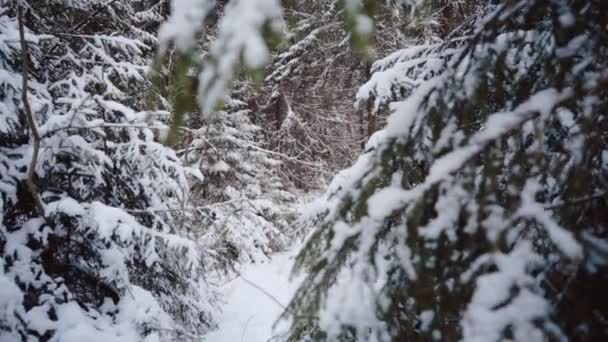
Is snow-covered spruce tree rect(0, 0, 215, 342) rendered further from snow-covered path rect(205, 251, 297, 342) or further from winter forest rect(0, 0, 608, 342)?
snow-covered path rect(205, 251, 297, 342)

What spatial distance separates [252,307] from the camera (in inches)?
243

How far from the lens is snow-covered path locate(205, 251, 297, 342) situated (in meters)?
5.05

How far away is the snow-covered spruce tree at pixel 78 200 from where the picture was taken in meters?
2.53

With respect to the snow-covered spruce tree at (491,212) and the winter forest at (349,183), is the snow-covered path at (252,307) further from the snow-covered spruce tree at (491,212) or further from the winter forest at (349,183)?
the snow-covered spruce tree at (491,212)

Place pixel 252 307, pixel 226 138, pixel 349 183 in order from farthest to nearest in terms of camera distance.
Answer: pixel 226 138 < pixel 252 307 < pixel 349 183

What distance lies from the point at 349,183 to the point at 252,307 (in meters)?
5.31

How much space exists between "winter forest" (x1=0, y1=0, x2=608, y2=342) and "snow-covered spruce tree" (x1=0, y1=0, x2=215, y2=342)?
0.06 feet

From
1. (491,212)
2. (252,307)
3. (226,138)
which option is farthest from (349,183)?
(226,138)

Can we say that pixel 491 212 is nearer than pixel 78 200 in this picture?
Yes

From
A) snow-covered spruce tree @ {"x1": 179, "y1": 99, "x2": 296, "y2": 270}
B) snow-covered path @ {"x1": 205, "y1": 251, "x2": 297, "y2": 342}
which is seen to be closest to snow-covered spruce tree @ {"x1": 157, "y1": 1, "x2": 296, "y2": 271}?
snow-covered spruce tree @ {"x1": 179, "y1": 99, "x2": 296, "y2": 270}

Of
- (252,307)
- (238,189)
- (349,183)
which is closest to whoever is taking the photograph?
(349,183)

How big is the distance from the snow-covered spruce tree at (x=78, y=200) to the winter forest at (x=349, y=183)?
0.02 meters

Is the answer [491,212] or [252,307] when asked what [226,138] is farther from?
[491,212]

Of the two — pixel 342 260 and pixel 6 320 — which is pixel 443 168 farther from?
pixel 6 320
